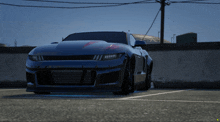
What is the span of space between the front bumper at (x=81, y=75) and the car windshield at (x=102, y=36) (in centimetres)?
134

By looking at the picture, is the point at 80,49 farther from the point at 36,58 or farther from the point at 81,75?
the point at 36,58

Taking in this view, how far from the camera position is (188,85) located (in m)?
12.4

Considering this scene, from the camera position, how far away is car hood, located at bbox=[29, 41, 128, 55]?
221 inches

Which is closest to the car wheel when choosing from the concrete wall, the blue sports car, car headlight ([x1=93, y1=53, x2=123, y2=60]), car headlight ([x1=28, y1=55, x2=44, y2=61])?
the blue sports car

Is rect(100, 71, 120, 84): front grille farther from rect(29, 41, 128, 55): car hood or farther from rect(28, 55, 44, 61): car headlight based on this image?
rect(28, 55, 44, 61): car headlight

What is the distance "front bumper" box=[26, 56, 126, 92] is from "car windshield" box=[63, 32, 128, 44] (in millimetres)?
1338

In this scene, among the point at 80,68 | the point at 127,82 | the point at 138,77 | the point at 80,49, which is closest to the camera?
the point at 80,68

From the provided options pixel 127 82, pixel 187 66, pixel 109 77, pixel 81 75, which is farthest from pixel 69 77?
pixel 187 66

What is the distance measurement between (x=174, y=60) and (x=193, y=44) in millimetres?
1023

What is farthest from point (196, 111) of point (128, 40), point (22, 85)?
point (22, 85)

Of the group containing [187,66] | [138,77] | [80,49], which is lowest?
[187,66]

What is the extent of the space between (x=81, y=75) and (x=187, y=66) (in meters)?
8.10

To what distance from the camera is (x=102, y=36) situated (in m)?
7.19

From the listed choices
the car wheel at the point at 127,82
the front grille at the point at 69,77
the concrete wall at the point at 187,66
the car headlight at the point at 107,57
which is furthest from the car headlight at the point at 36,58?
the concrete wall at the point at 187,66
